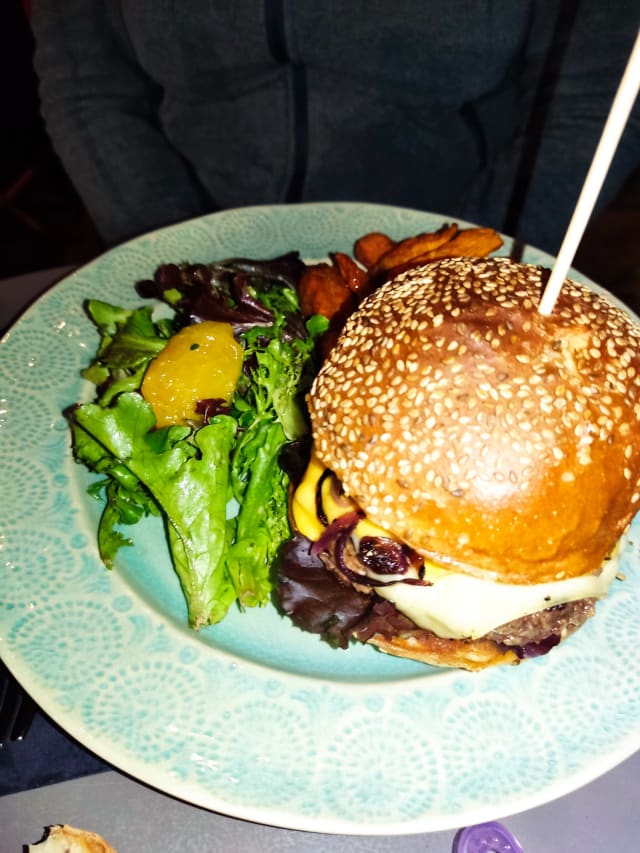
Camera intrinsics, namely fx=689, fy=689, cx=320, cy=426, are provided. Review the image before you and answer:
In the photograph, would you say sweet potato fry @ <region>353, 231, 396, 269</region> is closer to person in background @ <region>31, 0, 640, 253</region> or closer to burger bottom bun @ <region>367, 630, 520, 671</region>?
person in background @ <region>31, 0, 640, 253</region>

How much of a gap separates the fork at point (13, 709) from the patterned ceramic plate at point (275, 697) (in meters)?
0.08

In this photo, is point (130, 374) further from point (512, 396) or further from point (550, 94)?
point (550, 94)

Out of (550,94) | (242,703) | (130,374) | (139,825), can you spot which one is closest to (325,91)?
(550,94)

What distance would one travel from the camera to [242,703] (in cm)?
169

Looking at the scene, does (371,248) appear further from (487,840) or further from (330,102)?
(487,840)

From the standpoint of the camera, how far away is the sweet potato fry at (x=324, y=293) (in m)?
2.45

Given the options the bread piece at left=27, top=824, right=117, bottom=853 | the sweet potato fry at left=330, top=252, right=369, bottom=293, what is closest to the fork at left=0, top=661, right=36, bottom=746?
the bread piece at left=27, top=824, right=117, bottom=853

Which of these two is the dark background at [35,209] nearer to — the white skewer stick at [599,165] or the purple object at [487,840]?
the white skewer stick at [599,165]

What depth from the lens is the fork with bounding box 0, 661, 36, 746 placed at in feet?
5.24

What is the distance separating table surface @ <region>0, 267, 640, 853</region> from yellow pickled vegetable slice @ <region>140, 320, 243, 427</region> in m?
0.96

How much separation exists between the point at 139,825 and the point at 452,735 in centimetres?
74

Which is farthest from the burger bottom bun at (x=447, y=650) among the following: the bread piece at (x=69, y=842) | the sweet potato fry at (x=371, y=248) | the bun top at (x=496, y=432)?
the sweet potato fry at (x=371, y=248)

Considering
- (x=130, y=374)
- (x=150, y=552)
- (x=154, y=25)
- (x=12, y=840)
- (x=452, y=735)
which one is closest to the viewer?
(x=12, y=840)

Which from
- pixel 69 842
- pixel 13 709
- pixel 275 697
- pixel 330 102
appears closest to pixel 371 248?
pixel 330 102
